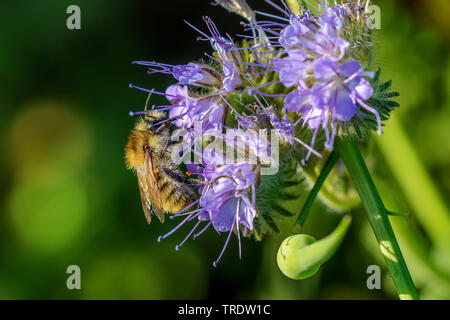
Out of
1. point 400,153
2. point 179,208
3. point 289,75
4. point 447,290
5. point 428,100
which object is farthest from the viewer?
point 428,100

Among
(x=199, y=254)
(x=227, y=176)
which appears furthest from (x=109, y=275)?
(x=227, y=176)

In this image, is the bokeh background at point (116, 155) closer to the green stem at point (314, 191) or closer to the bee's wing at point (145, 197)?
the green stem at point (314, 191)

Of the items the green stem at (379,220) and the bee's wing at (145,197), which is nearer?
the green stem at (379,220)

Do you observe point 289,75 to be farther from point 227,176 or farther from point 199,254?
point 199,254

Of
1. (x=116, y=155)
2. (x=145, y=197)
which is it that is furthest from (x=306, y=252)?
(x=116, y=155)

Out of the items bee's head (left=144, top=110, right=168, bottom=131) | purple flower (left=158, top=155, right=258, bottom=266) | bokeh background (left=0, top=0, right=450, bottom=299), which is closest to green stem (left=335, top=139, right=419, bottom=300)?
purple flower (left=158, top=155, right=258, bottom=266)

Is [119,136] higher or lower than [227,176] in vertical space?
higher

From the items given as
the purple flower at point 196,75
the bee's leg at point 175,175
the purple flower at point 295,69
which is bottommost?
the bee's leg at point 175,175

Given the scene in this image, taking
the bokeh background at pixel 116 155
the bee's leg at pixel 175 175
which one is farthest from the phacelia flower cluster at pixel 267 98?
the bokeh background at pixel 116 155
